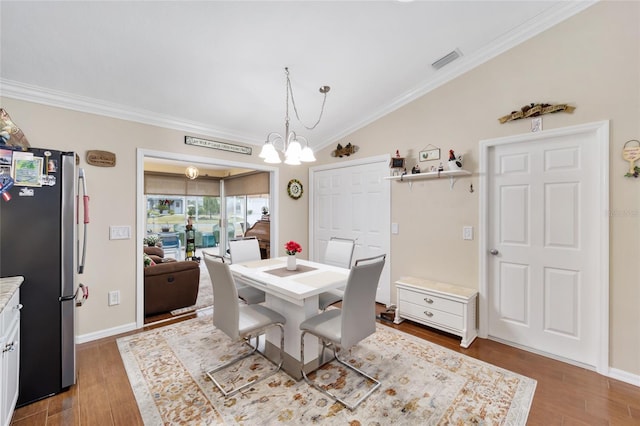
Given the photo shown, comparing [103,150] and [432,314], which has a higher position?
[103,150]

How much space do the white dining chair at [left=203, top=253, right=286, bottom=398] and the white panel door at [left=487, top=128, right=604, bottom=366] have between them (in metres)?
2.32

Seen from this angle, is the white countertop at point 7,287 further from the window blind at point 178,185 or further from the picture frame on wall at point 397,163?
the window blind at point 178,185

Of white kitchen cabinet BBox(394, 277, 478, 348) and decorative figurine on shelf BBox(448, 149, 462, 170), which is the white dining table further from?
decorative figurine on shelf BBox(448, 149, 462, 170)

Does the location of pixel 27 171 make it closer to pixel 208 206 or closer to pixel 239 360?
pixel 239 360

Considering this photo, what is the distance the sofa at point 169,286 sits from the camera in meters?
3.30

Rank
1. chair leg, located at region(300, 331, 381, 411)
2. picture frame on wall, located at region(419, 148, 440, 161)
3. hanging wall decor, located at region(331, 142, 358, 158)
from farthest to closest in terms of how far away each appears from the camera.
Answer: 1. hanging wall decor, located at region(331, 142, 358, 158)
2. picture frame on wall, located at region(419, 148, 440, 161)
3. chair leg, located at region(300, 331, 381, 411)

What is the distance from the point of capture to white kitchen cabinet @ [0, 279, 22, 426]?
1.38 meters

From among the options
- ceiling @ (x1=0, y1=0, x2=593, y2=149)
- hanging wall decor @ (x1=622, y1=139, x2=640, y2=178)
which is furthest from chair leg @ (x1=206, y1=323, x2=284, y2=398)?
hanging wall decor @ (x1=622, y1=139, x2=640, y2=178)

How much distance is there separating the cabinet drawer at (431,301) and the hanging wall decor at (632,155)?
Answer: 1.72 metres

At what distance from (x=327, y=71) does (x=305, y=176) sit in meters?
2.19

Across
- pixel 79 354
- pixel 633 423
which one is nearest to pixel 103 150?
pixel 79 354

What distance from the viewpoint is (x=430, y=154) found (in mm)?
3258

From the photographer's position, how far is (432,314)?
9.64ft

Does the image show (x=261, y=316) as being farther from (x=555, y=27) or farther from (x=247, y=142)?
(x=555, y=27)
